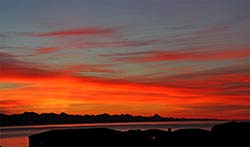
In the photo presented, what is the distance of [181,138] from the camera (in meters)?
47.0

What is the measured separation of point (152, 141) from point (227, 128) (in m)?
8.00

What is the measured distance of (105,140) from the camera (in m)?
48.3

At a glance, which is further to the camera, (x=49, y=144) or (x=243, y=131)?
(x=49, y=144)

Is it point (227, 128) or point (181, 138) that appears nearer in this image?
point (227, 128)

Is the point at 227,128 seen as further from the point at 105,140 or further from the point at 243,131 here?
the point at 105,140

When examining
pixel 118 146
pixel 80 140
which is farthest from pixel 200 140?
pixel 80 140

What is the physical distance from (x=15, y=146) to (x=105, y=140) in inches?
3330

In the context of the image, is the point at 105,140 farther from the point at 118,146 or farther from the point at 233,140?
the point at 233,140

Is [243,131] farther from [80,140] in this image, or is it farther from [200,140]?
[80,140]

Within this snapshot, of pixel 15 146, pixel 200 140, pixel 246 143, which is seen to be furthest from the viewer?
pixel 15 146

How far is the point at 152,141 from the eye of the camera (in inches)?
1893

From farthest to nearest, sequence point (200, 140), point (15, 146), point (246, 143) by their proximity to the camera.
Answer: point (15, 146) < point (200, 140) < point (246, 143)

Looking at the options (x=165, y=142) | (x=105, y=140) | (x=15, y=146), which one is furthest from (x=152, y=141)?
(x=15, y=146)

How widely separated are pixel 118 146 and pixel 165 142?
4.68m
